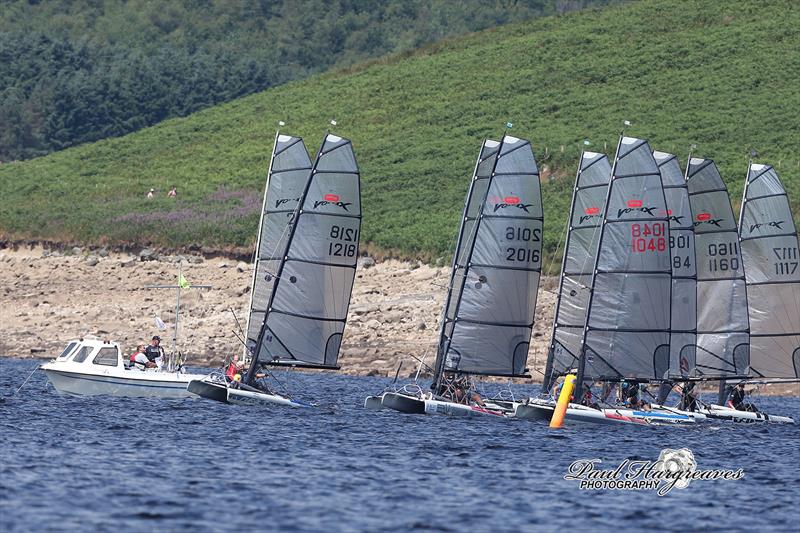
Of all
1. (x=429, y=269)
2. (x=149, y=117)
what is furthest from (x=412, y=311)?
(x=149, y=117)

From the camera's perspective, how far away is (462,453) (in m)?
37.2

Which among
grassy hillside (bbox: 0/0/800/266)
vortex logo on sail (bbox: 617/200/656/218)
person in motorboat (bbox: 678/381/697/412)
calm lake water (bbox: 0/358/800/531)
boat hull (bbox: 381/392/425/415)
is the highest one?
grassy hillside (bbox: 0/0/800/266)

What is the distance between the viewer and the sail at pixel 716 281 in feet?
172

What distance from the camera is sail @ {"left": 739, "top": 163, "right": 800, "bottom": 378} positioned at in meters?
54.5

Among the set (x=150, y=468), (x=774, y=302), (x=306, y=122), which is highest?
(x=306, y=122)

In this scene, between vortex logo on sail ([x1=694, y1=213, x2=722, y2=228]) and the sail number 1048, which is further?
vortex logo on sail ([x1=694, y1=213, x2=722, y2=228])

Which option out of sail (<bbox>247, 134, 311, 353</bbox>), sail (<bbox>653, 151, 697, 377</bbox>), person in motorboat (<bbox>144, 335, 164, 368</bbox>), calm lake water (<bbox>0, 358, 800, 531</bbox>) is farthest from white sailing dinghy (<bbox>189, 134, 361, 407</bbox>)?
sail (<bbox>653, 151, 697, 377</bbox>)

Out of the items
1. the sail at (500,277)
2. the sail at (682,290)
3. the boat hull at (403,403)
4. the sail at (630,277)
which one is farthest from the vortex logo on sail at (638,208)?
the boat hull at (403,403)

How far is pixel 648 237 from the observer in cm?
4672

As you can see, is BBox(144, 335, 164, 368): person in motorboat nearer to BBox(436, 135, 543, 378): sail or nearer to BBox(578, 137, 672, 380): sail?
A: BBox(436, 135, 543, 378): sail

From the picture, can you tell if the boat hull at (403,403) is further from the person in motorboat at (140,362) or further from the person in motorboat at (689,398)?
the person in motorboat at (689,398)

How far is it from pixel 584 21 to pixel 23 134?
2417 inches

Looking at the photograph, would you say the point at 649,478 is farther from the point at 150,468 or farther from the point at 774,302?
the point at 774,302

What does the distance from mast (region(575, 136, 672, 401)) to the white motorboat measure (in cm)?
1224
